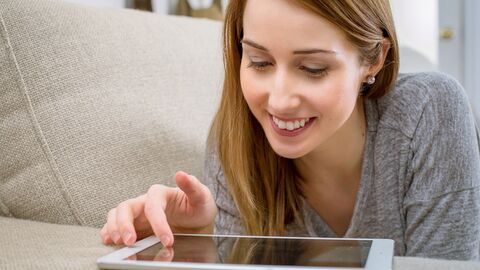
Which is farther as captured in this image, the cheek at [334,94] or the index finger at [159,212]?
the cheek at [334,94]

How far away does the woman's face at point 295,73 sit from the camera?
946 mm

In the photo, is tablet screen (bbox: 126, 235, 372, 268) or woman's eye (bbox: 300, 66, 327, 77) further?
woman's eye (bbox: 300, 66, 327, 77)

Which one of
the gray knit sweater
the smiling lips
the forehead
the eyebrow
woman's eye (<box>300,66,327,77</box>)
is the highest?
the forehead

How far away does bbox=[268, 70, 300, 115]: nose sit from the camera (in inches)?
37.5

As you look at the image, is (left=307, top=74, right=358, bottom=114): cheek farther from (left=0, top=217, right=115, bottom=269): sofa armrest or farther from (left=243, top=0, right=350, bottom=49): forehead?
(left=0, top=217, right=115, bottom=269): sofa armrest

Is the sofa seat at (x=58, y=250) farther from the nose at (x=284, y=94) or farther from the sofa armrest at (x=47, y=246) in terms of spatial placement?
the nose at (x=284, y=94)

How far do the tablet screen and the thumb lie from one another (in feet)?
0.34

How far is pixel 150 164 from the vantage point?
1.13 m

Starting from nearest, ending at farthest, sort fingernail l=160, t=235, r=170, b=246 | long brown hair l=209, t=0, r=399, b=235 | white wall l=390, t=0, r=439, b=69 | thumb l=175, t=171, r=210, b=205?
1. fingernail l=160, t=235, r=170, b=246
2. thumb l=175, t=171, r=210, b=205
3. long brown hair l=209, t=0, r=399, b=235
4. white wall l=390, t=0, r=439, b=69

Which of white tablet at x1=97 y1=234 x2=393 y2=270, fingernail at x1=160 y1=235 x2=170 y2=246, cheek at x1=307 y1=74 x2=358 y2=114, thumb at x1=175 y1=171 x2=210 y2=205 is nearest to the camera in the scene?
white tablet at x1=97 y1=234 x2=393 y2=270

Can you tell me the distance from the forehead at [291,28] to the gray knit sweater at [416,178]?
0.82 feet

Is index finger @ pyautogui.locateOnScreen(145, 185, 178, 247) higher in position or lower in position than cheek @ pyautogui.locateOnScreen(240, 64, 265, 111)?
lower

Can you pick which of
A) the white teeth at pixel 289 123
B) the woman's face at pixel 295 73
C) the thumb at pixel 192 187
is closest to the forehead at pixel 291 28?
the woman's face at pixel 295 73

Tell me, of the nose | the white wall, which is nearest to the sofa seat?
the nose
